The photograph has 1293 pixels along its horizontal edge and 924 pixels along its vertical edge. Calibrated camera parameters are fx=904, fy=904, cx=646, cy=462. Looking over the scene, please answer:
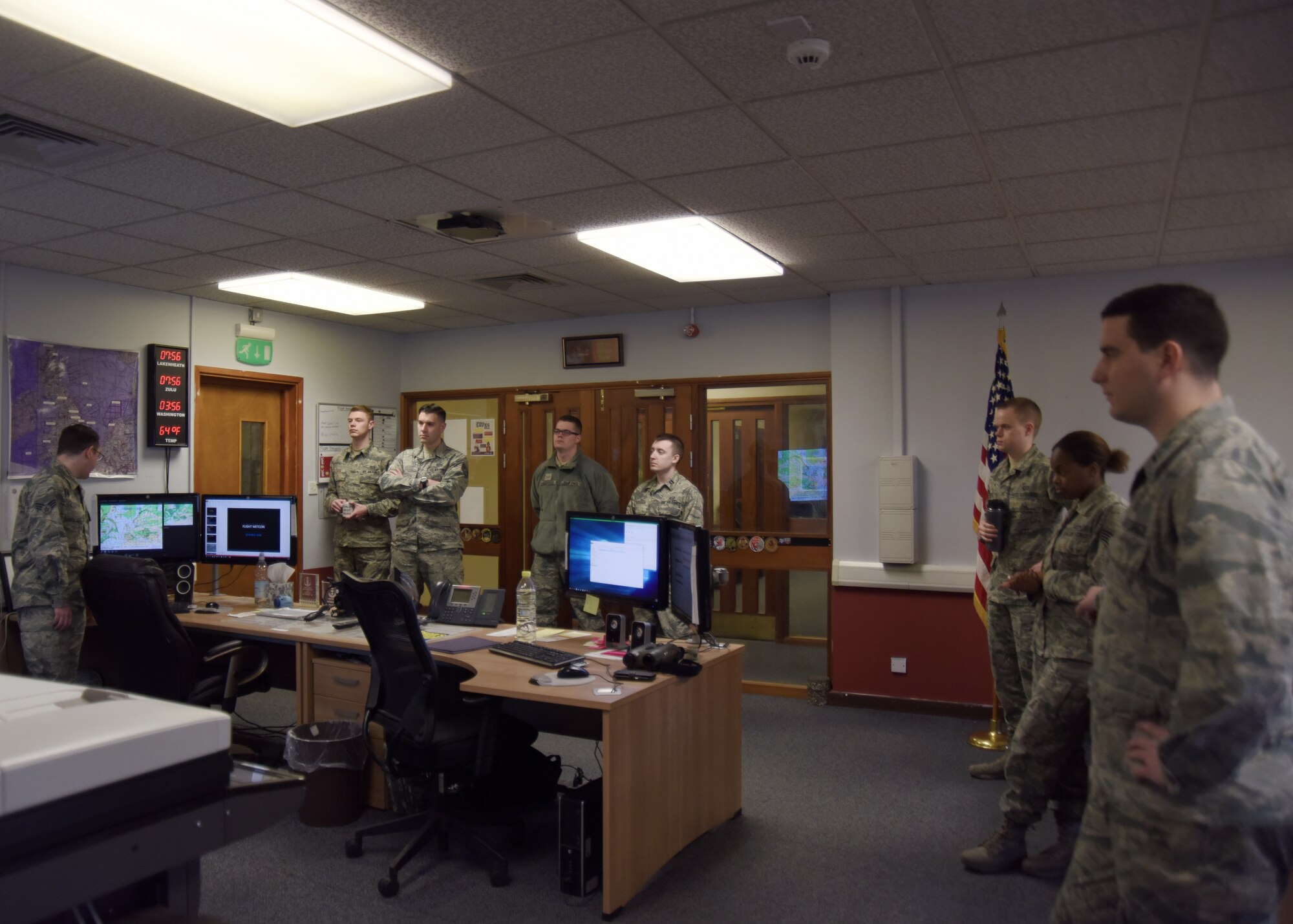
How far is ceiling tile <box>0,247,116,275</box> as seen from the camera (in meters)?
4.39

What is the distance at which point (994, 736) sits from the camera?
462cm

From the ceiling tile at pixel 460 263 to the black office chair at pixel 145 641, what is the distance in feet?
6.29

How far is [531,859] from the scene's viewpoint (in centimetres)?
324

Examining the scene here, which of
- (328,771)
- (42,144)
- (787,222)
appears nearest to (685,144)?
(787,222)

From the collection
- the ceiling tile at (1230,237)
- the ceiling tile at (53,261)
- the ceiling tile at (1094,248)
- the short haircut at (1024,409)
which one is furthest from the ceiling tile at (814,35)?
the ceiling tile at (53,261)

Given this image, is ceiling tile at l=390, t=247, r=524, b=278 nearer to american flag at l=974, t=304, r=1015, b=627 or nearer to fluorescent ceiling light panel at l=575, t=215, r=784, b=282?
fluorescent ceiling light panel at l=575, t=215, r=784, b=282

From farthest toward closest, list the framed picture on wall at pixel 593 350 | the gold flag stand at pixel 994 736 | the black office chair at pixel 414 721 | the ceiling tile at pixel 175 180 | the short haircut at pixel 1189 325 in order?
1. the framed picture on wall at pixel 593 350
2. the gold flag stand at pixel 994 736
3. the ceiling tile at pixel 175 180
4. the black office chair at pixel 414 721
5. the short haircut at pixel 1189 325

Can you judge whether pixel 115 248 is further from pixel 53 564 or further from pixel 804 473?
pixel 804 473

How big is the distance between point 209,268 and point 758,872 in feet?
13.0

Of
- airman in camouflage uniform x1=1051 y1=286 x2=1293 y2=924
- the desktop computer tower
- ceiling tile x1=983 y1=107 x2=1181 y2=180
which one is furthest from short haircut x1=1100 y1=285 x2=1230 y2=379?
the desktop computer tower

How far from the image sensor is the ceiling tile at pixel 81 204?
3.40 meters

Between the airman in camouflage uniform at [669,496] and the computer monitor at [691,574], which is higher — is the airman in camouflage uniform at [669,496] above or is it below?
above

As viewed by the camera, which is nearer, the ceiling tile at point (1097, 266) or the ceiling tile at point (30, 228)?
the ceiling tile at point (30, 228)

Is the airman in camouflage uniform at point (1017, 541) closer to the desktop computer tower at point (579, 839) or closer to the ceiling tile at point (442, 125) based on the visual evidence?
the desktop computer tower at point (579, 839)
